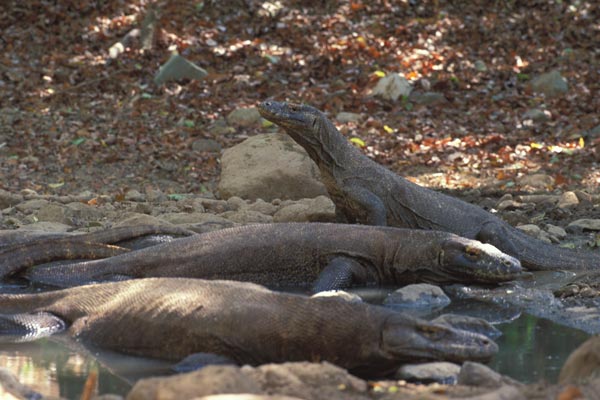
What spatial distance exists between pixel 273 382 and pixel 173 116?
12448 millimetres

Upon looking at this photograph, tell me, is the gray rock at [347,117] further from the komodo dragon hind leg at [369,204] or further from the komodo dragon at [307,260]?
the komodo dragon at [307,260]

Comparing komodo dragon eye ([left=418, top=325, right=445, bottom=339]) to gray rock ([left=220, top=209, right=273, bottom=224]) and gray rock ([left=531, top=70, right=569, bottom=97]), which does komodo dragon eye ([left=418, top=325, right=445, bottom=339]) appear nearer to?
gray rock ([left=220, top=209, right=273, bottom=224])

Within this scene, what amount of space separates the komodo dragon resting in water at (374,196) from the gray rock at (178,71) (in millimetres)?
8228

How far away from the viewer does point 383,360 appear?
537 centimetres

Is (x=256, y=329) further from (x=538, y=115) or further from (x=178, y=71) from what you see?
(x=178, y=71)

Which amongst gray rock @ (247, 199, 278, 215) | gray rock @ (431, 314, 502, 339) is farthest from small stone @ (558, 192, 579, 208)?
gray rock @ (431, 314, 502, 339)

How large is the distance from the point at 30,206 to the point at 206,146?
4.52 metres

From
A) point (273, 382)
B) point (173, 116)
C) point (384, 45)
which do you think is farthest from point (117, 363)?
point (384, 45)

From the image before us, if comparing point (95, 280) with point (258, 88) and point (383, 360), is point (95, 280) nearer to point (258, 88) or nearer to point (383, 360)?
point (383, 360)

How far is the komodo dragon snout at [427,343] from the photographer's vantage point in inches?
211

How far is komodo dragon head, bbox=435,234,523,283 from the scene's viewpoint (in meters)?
8.13

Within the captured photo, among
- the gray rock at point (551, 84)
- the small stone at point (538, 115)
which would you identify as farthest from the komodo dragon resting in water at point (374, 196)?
the gray rock at point (551, 84)

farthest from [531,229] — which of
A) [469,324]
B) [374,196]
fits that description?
[469,324]

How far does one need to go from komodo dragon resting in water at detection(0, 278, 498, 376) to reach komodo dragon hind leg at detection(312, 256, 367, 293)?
6.21 feet
